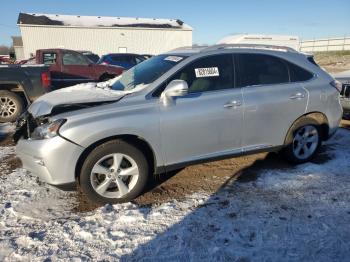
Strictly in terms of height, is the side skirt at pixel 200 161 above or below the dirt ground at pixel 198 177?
above

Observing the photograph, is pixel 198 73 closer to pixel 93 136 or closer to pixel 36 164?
pixel 93 136

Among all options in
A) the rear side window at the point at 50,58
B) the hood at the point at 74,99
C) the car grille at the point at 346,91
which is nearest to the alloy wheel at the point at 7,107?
the hood at the point at 74,99

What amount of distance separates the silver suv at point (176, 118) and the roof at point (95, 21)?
30.4m

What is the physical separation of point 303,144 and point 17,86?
6.66 metres

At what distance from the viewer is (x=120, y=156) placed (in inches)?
152

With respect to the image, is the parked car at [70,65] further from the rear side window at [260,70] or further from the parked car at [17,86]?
the rear side window at [260,70]

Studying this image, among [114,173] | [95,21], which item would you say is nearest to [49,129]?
[114,173]

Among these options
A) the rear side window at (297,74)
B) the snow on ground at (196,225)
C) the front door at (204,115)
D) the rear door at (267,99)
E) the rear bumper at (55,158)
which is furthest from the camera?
the rear side window at (297,74)

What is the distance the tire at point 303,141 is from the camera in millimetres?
4910

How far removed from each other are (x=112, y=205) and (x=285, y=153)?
2640 millimetres

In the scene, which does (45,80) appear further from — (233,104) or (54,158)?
(233,104)

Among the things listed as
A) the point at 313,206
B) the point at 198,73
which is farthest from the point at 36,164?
the point at 313,206

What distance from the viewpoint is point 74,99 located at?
4.01 m

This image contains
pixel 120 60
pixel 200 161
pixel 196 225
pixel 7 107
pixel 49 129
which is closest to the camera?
pixel 196 225
